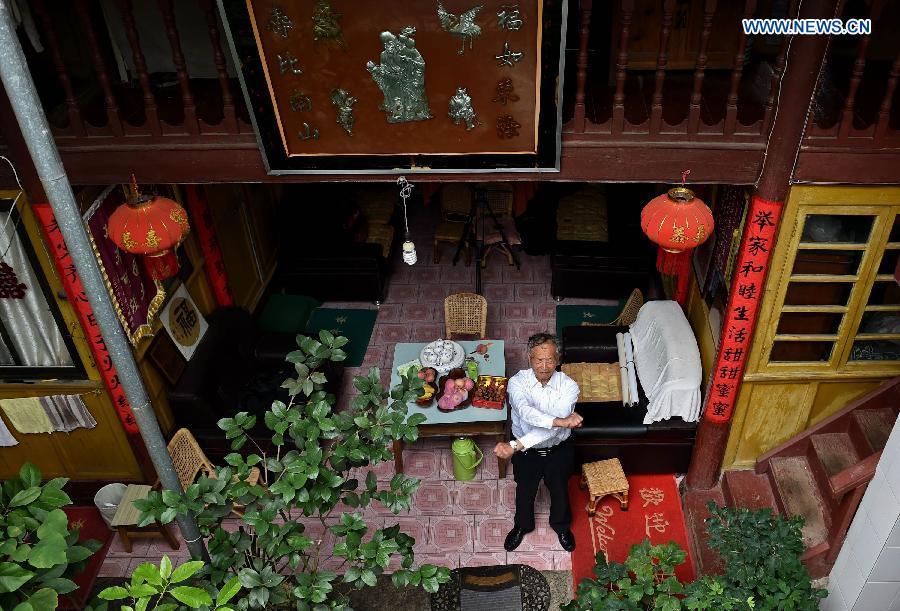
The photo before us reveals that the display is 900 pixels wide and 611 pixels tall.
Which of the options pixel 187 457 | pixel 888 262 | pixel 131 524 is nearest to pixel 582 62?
pixel 888 262

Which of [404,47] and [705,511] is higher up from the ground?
[404,47]

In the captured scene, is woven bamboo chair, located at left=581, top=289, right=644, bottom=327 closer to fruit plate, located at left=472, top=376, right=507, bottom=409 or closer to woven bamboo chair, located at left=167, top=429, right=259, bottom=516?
fruit plate, located at left=472, top=376, right=507, bottom=409

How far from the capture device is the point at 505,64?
426 cm

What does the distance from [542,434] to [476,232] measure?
3.96 m

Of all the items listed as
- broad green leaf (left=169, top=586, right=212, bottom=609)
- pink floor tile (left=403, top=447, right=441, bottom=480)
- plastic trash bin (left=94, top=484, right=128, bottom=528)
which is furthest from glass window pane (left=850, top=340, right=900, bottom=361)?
plastic trash bin (left=94, top=484, right=128, bottom=528)

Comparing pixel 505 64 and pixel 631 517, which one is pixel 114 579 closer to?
pixel 631 517

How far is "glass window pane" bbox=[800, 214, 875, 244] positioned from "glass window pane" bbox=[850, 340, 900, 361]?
1050mm

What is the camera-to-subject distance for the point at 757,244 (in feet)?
16.4

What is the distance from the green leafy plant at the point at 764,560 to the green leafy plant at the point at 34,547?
3.85 meters

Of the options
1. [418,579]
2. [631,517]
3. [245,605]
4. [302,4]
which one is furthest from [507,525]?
[302,4]

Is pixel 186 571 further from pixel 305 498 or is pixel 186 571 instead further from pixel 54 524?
pixel 305 498

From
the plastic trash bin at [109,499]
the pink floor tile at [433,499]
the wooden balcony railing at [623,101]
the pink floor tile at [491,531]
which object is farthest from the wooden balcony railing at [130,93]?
the pink floor tile at [491,531]

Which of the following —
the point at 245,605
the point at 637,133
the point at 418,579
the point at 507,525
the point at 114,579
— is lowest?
the point at 245,605

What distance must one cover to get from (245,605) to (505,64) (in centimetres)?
323
